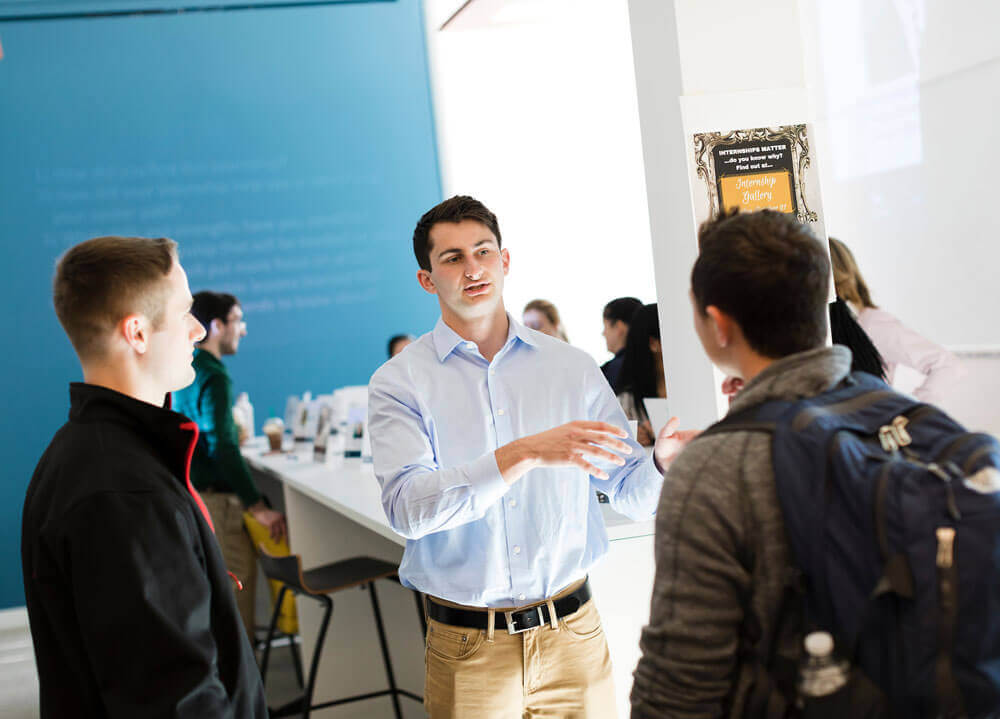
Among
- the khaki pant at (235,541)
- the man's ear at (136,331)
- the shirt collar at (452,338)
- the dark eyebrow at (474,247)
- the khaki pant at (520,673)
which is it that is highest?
the dark eyebrow at (474,247)

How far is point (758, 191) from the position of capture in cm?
196

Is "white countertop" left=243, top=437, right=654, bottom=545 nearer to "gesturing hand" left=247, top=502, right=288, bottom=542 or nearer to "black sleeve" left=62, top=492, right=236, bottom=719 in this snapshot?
"gesturing hand" left=247, top=502, right=288, bottom=542

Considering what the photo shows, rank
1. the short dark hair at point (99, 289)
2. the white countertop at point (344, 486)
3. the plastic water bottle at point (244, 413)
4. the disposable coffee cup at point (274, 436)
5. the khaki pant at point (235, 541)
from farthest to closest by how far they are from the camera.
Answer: the plastic water bottle at point (244, 413)
the disposable coffee cup at point (274, 436)
the khaki pant at point (235, 541)
the white countertop at point (344, 486)
the short dark hair at point (99, 289)

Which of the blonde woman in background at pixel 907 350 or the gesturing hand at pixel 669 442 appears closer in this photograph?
the gesturing hand at pixel 669 442

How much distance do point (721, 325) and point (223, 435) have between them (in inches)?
132

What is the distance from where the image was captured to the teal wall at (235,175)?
601 centimetres

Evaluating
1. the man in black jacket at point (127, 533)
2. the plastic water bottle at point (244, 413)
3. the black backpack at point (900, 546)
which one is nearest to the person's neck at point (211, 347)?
the plastic water bottle at point (244, 413)

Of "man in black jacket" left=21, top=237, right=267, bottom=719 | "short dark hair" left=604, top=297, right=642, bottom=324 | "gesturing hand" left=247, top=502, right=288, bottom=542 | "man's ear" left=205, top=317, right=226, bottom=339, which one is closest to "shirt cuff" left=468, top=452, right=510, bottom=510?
"man in black jacket" left=21, top=237, right=267, bottom=719

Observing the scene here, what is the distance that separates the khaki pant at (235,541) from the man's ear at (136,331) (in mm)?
2937

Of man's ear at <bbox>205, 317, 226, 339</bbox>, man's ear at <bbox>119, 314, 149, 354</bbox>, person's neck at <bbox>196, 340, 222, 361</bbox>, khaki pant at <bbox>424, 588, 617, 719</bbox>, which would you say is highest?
man's ear at <bbox>119, 314, 149, 354</bbox>

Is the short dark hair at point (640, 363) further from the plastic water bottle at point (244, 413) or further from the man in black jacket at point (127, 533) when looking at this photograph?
the plastic water bottle at point (244, 413)

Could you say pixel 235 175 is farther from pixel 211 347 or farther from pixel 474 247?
pixel 474 247

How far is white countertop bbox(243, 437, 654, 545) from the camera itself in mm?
2254

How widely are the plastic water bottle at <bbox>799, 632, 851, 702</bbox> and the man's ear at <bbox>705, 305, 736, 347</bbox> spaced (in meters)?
0.36
